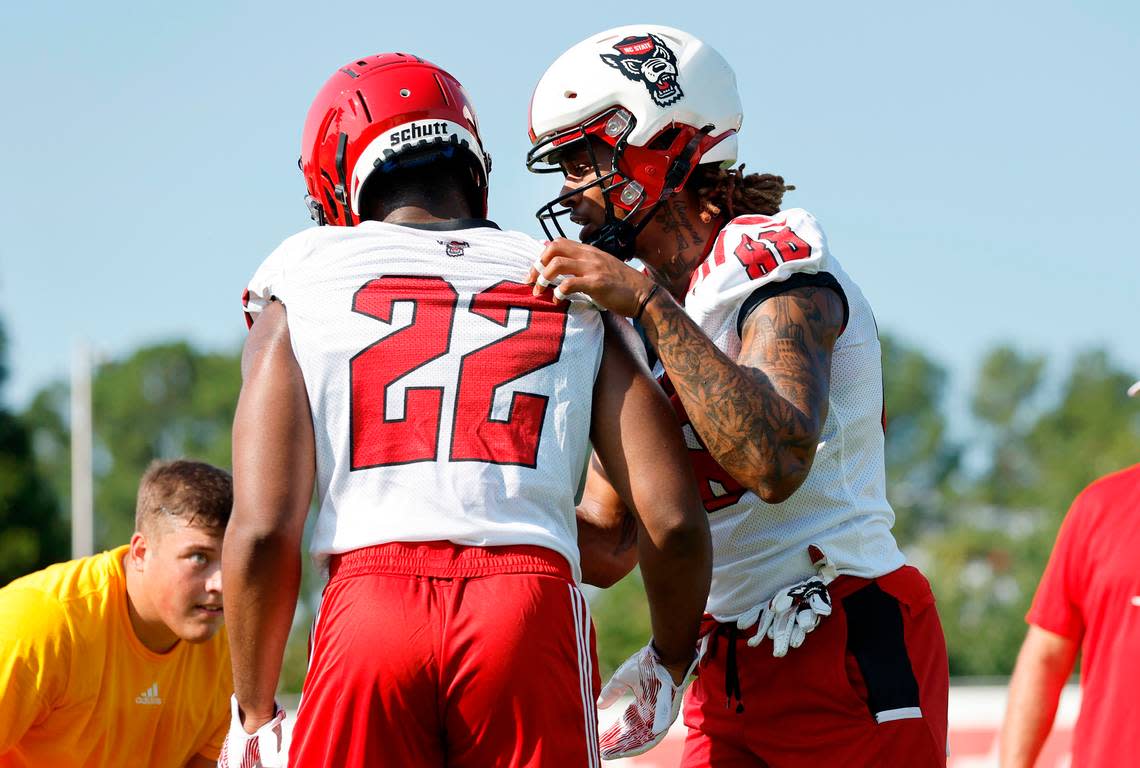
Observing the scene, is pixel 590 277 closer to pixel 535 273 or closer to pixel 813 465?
pixel 535 273

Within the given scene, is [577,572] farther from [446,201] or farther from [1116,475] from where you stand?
[1116,475]

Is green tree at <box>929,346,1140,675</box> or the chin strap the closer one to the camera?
the chin strap

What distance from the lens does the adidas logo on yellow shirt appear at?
5504 mm

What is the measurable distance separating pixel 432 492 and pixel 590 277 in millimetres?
678

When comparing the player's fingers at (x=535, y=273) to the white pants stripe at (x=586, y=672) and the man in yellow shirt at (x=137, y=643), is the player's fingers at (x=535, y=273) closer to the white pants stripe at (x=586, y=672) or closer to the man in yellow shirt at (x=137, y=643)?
the white pants stripe at (x=586, y=672)

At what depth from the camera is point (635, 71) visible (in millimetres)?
4430

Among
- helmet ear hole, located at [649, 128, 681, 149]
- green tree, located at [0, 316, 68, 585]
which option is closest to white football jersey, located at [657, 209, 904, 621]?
helmet ear hole, located at [649, 128, 681, 149]

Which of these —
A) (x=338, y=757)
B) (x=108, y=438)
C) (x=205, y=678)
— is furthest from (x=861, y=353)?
(x=108, y=438)

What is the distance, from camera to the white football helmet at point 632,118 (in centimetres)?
441

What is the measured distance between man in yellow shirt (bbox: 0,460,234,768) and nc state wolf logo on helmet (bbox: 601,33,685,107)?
2.28 m

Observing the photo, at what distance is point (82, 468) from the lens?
34781mm

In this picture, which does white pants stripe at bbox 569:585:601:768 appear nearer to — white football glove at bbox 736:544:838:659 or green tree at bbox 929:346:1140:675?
white football glove at bbox 736:544:838:659

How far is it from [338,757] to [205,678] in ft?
9.24

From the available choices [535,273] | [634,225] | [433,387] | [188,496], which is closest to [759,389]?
[535,273]
